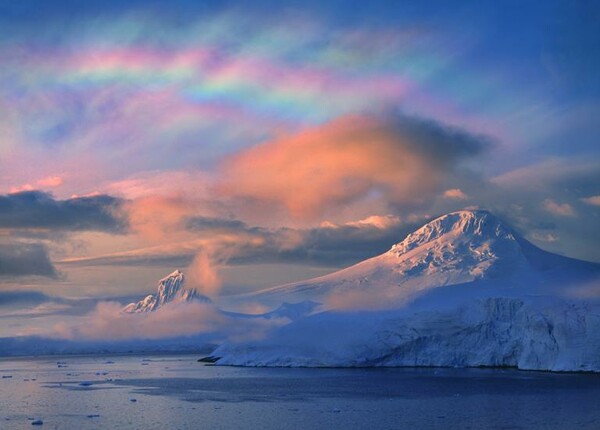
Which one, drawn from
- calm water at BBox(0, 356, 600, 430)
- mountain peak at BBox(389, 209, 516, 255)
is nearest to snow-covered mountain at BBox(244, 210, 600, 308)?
mountain peak at BBox(389, 209, 516, 255)

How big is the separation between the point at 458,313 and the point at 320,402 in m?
34.8

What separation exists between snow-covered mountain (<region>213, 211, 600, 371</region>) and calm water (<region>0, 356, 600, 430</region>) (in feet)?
16.3

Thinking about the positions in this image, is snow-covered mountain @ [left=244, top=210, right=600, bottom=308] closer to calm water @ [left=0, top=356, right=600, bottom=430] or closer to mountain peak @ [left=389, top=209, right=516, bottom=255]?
mountain peak @ [left=389, top=209, right=516, bottom=255]

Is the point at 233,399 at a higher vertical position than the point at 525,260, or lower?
lower

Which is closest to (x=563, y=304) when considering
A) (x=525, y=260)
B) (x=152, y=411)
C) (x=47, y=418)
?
(x=525, y=260)

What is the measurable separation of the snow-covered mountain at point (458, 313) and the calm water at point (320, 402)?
196 inches

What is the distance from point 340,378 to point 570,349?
70.7ft

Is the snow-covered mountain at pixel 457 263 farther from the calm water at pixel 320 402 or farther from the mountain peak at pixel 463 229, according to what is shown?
the calm water at pixel 320 402

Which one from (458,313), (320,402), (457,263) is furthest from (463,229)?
(320,402)

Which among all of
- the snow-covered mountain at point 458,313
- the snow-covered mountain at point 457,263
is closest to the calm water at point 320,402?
the snow-covered mountain at point 458,313

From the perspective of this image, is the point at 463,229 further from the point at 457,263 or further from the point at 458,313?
the point at 458,313

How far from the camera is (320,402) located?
49781 millimetres

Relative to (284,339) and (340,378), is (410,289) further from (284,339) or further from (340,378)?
(340,378)

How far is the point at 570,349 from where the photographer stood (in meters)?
69.2
